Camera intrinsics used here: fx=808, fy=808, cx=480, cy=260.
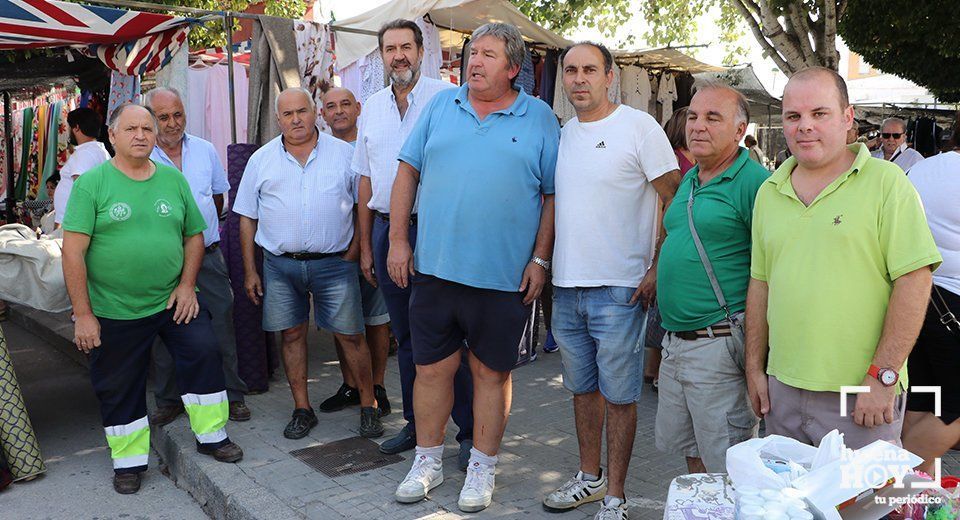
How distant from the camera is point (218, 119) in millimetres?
7746

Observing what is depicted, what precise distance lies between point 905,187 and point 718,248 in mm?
730

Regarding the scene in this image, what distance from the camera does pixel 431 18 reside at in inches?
289

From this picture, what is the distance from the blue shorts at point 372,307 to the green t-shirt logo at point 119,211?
1566 millimetres

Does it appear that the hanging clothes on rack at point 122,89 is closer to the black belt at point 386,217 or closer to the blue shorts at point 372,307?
the blue shorts at point 372,307

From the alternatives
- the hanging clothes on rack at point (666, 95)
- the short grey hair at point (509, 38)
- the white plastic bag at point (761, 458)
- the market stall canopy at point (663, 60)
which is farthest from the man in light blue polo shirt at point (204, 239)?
the hanging clothes on rack at point (666, 95)

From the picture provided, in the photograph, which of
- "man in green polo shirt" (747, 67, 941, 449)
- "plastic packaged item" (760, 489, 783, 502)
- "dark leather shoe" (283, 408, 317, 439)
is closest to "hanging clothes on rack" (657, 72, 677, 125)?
"dark leather shoe" (283, 408, 317, 439)

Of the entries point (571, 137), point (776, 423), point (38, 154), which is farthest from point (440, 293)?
point (38, 154)

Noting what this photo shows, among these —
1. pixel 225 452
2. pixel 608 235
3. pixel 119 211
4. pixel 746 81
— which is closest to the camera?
pixel 608 235

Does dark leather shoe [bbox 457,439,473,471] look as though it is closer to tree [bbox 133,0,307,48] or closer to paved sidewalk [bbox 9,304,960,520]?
paved sidewalk [bbox 9,304,960,520]

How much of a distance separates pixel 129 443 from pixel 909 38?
1214 centimetres

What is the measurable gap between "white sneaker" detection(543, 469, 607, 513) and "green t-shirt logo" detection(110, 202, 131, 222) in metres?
2.55

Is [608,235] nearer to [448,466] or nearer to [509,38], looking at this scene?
[509,38]

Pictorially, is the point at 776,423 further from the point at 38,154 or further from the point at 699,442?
the point at 38,154

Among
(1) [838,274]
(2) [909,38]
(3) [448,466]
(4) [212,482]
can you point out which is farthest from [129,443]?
(2) [909,38]
